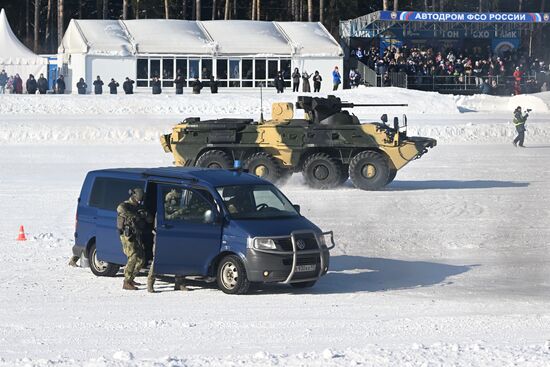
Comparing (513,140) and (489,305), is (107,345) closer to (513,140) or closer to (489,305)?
(489,305)

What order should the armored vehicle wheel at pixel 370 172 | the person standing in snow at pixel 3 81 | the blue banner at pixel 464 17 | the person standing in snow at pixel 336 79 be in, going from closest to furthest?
the armored vehicle wheel at pixel 370 172, the person standing in snow at pixel 3 81, the person standing in snow at pixel 336 79, the blue banner at pixel 464 17

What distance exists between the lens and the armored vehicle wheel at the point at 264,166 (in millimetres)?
27297

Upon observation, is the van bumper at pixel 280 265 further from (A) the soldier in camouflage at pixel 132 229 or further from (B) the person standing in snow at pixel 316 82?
(B) the person standing in snow at pixel 316 82

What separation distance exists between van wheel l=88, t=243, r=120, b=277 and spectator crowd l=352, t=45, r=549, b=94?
1485 inches

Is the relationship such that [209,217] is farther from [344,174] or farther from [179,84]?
[179,84]

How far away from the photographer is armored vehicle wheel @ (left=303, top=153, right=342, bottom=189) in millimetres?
27234

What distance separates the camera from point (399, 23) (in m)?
56.1

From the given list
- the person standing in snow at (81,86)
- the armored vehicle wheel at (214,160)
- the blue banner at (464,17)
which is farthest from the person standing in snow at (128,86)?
the armored vehicle wheel at (214,160)

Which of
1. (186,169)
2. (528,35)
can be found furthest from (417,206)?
(528,35)

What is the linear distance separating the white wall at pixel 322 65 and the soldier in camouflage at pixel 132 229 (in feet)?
130

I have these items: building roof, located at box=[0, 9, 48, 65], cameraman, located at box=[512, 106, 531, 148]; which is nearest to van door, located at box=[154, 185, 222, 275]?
cameraman, located at box=[512, 106, 531, 148]

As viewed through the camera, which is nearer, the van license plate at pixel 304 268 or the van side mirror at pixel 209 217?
the van license plate at pixel 304 268

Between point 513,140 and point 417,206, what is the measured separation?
1667cm

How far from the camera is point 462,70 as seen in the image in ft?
177
